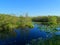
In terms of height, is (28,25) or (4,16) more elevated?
(4,16)

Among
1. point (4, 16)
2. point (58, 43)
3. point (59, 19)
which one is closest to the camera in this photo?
point (58, 43)

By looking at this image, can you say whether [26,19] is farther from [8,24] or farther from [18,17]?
[8,24]

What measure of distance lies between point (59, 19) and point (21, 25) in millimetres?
23394

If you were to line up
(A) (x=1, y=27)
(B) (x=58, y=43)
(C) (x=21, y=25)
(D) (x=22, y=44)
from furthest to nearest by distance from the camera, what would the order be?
(C) (x=21, y=25) → (A) (x=1, y=27) → (D) (x=22, y=44) → (B) (x=58, y=43)

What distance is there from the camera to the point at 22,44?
19.1 metres

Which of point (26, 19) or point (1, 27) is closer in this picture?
point (1, 27)

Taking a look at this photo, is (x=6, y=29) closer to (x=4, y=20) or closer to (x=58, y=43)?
(x=4, y=20)

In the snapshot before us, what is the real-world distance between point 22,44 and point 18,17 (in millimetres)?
26347

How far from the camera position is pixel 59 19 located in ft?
201

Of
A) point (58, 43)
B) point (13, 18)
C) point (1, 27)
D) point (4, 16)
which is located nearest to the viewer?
point (58, 43)

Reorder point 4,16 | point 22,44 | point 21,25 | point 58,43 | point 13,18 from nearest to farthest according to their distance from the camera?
point 58,43
point 22,44
point 4,16
point 13,18
point 21,25

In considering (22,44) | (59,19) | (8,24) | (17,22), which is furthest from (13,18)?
(59,19)

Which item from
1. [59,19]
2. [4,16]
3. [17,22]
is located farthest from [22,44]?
[59,19]

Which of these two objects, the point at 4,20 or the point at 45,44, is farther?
the point at 4,20
